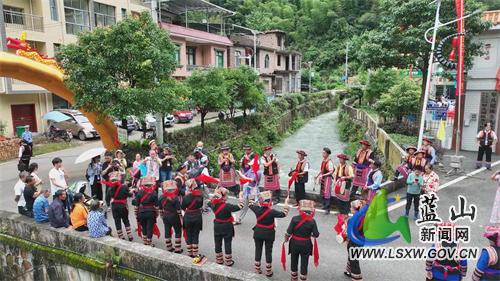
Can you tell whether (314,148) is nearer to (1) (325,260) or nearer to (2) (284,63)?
(1) (325,260)

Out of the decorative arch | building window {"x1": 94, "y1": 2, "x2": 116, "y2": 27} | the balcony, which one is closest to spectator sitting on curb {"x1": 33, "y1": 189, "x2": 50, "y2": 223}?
the decorative arch

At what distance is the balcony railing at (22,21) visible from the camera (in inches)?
889

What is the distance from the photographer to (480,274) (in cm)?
521

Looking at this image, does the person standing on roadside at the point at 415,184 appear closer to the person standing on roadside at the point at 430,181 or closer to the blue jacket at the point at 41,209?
the person standing on roadside at the point at 430,181

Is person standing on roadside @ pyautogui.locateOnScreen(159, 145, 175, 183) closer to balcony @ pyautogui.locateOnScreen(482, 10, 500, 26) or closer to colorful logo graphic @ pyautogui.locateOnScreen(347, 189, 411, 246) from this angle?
colorful logo graphic @ pyautogui.locateOnScreen(347, 189, 411, 246)

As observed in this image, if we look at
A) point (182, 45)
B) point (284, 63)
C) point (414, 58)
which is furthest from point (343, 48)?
point (414, 58)

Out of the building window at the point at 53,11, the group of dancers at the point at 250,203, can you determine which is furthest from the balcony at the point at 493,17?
the building window at the point at 53,11

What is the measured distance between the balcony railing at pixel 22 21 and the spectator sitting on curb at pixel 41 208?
63.6ft

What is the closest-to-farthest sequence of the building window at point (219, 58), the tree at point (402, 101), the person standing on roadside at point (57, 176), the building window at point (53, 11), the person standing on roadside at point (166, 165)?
1. the person standing on roadside at point (57, 176)
2. the person standing on roadside at point (166, 165)
3. the tree at point (402, 101)
4. the building window at point (53, 11)
5. the building window at point (219, 58)

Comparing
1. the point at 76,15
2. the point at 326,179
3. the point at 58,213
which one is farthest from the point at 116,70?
the point at 76,15

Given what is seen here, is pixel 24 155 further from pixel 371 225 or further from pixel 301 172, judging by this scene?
pixel 371 225

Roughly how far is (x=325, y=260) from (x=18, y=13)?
2475cm

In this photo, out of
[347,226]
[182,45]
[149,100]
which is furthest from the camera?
[182,45]

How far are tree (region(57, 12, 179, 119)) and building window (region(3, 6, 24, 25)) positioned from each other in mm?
12955
